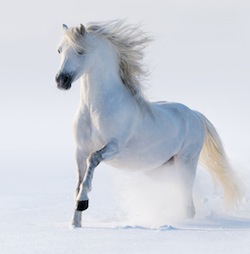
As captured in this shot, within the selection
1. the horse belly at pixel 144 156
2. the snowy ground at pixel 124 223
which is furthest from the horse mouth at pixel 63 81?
the snowy ground at pixel 124 223

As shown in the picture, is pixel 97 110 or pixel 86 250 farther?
pixel 97 110

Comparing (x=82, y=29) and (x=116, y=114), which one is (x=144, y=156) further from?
(x=82, y=29)

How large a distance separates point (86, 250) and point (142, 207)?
10.6ft

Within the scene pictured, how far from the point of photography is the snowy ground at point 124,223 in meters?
4.86

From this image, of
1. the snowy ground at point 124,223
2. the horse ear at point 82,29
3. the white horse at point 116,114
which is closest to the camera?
the snowy ground at point 124,223

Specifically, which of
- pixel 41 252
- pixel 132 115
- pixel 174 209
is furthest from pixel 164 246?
pixel 174 209

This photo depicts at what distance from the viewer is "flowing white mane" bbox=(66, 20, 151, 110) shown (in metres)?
7.00

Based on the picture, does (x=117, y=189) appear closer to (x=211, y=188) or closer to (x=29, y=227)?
(x=211, y=188)

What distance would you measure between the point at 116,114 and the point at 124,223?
1179 mm

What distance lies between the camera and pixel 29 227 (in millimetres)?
6188

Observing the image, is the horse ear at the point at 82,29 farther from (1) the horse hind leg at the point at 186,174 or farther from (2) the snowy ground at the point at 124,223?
(1) the horse hind leg at the point at 186,174

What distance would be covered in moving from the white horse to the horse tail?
72 cm

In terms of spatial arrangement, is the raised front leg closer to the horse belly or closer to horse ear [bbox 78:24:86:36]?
the horse belly

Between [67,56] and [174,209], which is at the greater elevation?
[67,56]
